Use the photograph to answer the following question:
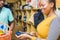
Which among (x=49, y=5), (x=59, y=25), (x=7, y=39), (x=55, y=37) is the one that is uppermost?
(x=49, y=5)

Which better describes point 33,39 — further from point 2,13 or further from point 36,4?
point 36,4

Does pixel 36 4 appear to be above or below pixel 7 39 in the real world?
above

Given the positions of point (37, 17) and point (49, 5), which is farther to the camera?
point (37, 17)

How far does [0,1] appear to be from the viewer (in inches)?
109

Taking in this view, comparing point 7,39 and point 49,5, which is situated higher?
point 49,5

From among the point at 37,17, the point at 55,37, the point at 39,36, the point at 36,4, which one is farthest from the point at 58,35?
the point at 36,4

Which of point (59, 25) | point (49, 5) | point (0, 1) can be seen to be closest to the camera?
point (59, 25)

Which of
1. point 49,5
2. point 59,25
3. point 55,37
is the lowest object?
point 55,37

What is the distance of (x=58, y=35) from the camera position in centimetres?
140

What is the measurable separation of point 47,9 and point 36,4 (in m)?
1.77

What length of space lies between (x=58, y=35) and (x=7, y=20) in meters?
1.65

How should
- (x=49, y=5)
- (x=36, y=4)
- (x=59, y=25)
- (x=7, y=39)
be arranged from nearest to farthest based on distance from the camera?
1. (x=59, y=25)
2. (x=49, y=5)
3. (x=7, y=39)
4. (x=36, y=4)

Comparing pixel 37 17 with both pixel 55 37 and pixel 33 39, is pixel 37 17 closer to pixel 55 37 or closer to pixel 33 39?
pixel 33 39

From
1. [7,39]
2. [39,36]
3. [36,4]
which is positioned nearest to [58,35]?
[39,36]
